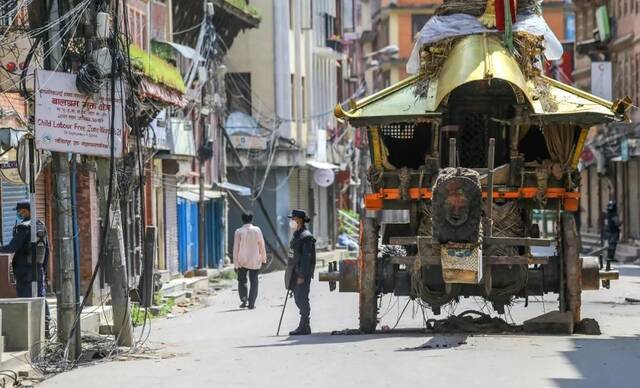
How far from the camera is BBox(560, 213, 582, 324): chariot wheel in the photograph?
1738 centimetres

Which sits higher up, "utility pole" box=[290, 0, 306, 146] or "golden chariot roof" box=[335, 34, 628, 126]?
"utility pole" box=[290, 0, 306, 146]

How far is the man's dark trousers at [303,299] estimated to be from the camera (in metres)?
19.7

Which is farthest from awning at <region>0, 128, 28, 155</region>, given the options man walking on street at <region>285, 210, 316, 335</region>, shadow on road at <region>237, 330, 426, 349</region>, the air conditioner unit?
shadow on road at <region>237, 330, 426, 349</region>

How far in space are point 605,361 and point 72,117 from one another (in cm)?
626

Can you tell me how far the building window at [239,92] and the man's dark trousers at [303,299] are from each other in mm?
31724

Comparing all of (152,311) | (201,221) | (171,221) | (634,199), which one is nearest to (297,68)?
(634,199)

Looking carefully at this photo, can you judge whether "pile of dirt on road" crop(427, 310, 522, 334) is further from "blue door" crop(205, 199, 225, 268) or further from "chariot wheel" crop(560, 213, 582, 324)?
"blue door" crop(205, 199, 225, 268)

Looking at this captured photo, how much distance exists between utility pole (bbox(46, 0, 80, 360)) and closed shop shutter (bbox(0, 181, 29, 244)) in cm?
810

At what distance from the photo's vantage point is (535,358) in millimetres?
14516

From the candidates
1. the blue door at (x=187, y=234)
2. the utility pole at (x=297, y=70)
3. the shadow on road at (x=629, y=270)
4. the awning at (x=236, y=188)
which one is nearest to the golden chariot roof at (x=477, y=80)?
the shadow on road at (x=629, y=270)

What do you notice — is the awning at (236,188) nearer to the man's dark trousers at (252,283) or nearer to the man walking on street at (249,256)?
the man's dark trousers at (252,283)

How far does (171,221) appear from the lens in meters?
38.7

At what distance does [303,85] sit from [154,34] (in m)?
19.3

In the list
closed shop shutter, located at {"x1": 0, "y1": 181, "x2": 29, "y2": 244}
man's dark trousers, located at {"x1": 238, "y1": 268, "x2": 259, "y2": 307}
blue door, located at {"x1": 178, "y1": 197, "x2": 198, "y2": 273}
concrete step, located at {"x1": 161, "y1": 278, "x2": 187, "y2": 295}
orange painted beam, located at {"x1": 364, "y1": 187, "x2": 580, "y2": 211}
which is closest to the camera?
orange painted beam, located at {"x1": 364, "y1": 187, "x2": 580, "y2": 211}
